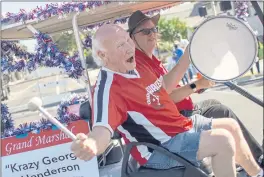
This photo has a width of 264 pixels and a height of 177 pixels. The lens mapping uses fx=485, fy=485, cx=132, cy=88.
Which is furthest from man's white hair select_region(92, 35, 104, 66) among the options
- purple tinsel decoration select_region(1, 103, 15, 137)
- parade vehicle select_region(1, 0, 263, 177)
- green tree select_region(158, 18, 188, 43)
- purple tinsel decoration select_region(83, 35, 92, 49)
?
green tree select_region(158, 18, 188, 43)

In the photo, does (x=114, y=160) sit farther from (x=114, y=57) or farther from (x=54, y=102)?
(x=54, y=102)

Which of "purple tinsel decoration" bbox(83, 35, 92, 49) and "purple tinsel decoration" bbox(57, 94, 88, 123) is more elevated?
"purple tinsel decoration" bbox(83, 35, 92, 49)

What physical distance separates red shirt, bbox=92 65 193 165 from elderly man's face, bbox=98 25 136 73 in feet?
0.13

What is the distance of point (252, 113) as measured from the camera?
25.8ft

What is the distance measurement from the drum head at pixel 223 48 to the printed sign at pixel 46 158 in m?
0.93

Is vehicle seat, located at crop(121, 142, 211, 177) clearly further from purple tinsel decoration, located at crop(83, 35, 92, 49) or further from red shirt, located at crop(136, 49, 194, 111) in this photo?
purple tinsel decoration, located at crop(83, 35, 92, 49)

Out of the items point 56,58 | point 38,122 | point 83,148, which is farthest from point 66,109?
point 83,148

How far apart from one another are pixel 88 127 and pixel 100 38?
692mm

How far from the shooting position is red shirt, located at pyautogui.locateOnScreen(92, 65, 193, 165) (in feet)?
7.82

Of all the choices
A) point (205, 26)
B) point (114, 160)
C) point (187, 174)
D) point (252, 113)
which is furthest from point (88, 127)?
point (252, 113)

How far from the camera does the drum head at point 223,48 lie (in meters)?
2.30

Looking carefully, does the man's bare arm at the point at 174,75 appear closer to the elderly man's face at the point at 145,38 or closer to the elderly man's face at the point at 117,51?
the elderly man's face at the point at 145,38

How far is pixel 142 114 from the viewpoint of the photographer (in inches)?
98.3

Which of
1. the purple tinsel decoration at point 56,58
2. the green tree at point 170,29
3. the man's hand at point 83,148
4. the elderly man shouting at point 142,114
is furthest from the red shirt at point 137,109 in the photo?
the green tree at point 170,29
